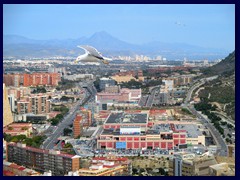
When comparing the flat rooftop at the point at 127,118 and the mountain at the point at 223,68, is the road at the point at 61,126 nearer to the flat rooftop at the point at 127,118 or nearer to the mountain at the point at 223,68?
the flat rooftop at the point at 127,118

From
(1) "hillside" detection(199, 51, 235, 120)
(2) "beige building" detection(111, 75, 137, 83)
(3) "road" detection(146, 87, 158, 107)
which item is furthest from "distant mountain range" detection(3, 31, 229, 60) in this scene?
(1) "hillside" detection(199, 51, 235, 120)

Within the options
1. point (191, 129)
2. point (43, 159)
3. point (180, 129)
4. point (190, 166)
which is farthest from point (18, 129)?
point (190, 166)

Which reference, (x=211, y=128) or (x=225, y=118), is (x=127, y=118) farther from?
(x=225, y=118)

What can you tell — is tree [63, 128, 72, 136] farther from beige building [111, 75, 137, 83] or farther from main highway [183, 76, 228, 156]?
beige building [111, 75, 137, 83]

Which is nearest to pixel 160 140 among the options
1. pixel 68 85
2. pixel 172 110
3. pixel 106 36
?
pixel 172 110

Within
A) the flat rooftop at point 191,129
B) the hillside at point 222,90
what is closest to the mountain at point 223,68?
Answer: the hillside at point 222,90
